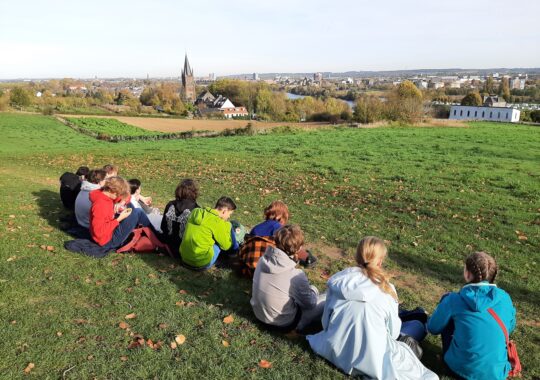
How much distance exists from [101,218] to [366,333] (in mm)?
4912

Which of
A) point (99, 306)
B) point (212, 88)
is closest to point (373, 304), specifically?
point (99, 306)

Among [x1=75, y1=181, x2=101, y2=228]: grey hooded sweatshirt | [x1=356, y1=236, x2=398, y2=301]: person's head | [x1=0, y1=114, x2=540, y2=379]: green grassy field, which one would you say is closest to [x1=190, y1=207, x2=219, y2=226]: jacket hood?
[x1=0, y1=114, x2=540, y2=379]: green grassy field

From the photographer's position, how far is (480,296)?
4.29m

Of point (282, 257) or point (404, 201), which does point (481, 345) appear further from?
point (404, 201)

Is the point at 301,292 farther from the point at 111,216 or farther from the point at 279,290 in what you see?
the point at 111,216

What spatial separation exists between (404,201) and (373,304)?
9039mm

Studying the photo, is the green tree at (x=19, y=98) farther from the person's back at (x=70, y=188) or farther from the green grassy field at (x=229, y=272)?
the person's back at (x=70, y=188)

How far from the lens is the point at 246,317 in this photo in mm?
5562

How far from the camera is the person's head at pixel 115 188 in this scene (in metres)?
7.10

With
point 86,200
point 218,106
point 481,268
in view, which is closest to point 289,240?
point 481,268

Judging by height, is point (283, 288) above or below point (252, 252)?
above

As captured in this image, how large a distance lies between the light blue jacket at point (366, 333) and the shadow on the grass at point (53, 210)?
21.8 feet

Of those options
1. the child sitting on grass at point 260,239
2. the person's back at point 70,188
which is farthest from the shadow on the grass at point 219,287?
the person's back at point 70,188

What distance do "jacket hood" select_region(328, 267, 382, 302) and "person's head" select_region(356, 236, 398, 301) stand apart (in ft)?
0.20
